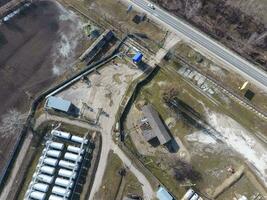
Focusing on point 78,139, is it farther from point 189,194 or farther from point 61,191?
point 189,194

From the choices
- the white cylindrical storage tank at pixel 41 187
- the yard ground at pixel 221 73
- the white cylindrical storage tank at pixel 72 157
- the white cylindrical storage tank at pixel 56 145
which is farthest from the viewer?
the yard ground at pixel 221 73

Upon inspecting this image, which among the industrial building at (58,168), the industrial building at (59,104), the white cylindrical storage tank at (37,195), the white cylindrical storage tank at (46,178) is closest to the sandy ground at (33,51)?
the industrial building at (59,104)

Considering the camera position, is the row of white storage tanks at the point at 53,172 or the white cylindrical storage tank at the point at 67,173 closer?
the row of white storage tanks at the point at 53,172

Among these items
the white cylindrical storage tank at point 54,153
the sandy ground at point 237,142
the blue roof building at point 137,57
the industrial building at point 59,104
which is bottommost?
the white cylindrical storage tank at point 54,153

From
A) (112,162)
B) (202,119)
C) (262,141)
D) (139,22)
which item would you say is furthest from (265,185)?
(139,22)

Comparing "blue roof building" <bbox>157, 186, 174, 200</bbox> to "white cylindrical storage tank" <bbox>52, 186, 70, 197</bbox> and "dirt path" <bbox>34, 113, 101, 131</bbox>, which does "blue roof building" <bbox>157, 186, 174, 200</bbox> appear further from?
"dirt path" <bbox>34, 113, 101, 131</bbox>

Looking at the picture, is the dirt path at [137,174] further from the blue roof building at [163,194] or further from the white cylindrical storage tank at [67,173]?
the white cylindrical storage tank at [67,173]

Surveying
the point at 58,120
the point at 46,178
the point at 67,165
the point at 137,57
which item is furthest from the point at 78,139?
the point at 137,57
